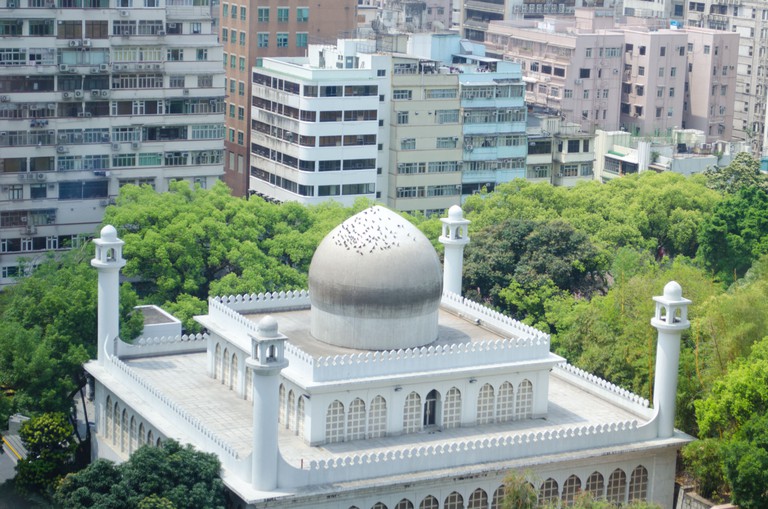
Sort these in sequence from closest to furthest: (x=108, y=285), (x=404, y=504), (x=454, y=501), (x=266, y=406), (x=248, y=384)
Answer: (x=266, y=406)
(x=404, y=504)
(x=454, y=501)
(x=248, y=384)
(x=108, y=285)

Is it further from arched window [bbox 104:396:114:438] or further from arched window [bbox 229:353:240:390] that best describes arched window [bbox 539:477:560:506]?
arched window [bbox 104:396:114:438]

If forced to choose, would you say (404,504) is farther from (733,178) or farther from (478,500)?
(733,178)

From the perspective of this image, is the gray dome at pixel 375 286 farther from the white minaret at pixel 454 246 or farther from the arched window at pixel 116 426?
the white minaret at pixel 454 246

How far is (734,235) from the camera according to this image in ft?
304

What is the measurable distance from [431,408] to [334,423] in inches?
161

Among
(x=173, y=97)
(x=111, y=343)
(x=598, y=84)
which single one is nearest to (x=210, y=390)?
(x=111, y=343)

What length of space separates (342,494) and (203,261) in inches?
1104

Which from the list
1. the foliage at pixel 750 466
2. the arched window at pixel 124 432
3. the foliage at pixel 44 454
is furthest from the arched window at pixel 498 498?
the foliage at pixel 44 454

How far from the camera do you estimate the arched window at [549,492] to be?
62463 mm

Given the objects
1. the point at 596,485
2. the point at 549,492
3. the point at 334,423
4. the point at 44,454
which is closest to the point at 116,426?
the point at 44,454

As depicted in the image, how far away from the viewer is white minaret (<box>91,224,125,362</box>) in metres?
68.8

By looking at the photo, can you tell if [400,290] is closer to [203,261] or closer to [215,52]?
[203,261]

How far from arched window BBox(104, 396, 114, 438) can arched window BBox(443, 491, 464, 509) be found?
15164mm

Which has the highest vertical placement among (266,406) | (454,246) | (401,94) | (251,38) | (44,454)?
(251,38)
